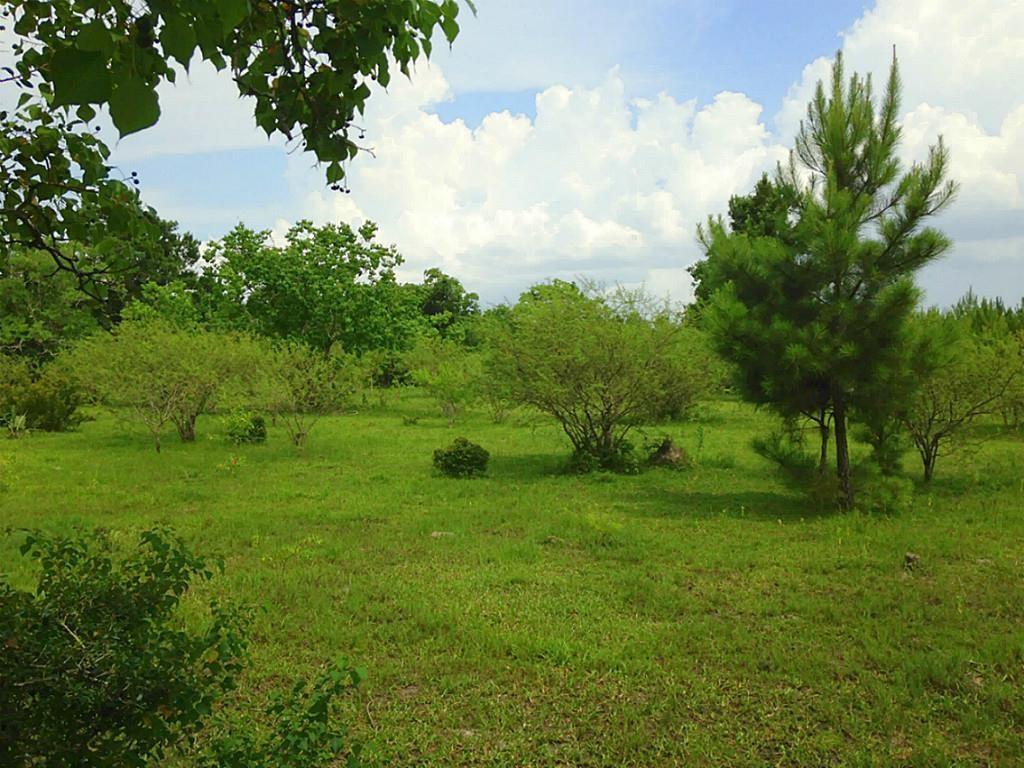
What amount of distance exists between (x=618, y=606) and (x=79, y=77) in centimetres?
560

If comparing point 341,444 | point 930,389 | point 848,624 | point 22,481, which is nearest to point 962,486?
point 930,389

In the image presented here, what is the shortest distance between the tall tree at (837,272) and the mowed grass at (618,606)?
1.84m

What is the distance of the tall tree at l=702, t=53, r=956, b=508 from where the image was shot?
8.65 metres

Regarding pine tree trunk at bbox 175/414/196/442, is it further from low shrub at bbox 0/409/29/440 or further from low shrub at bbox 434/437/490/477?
low shrub at bbox 434/437/490/477

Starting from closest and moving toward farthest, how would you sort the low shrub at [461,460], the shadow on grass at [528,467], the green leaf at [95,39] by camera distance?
the green leaf at [95,39]
the low shrub at [461,460]
the shadow on grass at [528,467]

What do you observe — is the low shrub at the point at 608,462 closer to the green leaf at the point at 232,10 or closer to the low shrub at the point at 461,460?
the low shrub at the point at 461,460

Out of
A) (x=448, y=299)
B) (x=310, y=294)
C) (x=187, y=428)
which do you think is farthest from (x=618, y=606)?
(x=448, y=299)

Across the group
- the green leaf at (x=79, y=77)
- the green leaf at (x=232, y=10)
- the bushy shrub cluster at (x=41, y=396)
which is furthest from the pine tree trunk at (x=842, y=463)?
the bushy shrub cluster at (x=41, y=396)

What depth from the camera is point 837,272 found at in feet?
28.9

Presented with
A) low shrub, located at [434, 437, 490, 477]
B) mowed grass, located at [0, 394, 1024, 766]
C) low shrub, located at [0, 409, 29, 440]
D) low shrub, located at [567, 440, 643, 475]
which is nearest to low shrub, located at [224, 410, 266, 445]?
low shrub, located at [0, 409, 29, 440]

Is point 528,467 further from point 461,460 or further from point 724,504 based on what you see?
point 724,504

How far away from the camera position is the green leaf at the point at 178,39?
40.4 inches

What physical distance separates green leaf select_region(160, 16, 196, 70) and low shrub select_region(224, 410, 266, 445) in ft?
53.7

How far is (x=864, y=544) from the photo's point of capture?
7762mm
